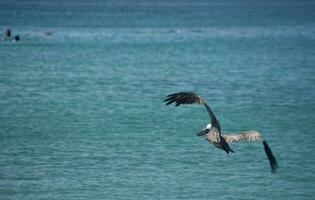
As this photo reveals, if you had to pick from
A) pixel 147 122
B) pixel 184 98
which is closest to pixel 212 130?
pixel 184 98

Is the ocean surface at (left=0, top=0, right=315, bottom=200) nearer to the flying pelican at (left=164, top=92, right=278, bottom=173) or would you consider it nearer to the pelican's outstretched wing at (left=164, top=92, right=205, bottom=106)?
the flying pelican at (left=164, top=92, right=278, bottom=173)

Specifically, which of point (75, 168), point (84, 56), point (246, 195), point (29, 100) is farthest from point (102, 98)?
point (84, 56)

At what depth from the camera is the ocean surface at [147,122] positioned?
67.2ft

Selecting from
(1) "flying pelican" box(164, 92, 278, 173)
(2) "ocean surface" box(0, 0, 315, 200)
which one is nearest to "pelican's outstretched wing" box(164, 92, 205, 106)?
(1) "flying pelican" box(164, 92, 278, 173)

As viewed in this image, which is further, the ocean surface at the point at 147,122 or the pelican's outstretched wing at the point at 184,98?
the ocean surface at the point at 147,122

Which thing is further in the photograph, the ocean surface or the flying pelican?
the ocean surface

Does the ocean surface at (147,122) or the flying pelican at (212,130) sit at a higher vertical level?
the flying pelican at (212,130)

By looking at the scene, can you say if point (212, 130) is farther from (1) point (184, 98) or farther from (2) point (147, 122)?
(2) point (147, 122)

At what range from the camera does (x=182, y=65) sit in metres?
54.0

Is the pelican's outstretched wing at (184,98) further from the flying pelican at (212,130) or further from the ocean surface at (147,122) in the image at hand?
the ocean surface at (147,122)

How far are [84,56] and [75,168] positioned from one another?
37.4m

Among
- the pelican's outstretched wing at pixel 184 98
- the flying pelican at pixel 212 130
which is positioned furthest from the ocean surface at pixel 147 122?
the pelican's outstretched wing at pixel 184 98

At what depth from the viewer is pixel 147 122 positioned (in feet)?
99.9

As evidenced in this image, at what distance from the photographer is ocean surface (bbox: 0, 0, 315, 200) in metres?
20.5
